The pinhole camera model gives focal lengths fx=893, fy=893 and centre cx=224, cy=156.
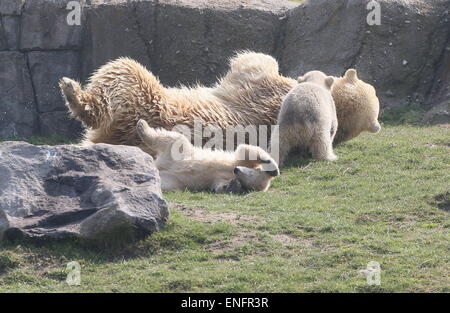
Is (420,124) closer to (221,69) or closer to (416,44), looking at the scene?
(416,44)

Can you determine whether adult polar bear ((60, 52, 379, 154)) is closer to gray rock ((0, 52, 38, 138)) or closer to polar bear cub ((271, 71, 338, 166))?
polar bear cub ((271, 71, 338, 166))

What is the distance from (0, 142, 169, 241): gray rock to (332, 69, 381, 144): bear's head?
368cm

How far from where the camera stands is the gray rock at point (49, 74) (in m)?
12.9

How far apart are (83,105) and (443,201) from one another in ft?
13.1

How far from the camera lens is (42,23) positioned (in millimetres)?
12852

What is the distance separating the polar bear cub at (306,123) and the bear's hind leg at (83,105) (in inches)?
75.6

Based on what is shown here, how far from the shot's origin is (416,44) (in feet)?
42.4

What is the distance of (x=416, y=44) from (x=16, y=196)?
764 cm

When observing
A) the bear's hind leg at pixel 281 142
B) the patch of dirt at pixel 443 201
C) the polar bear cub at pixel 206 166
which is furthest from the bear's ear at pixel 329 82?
the patch of dirt at pixel 443 201

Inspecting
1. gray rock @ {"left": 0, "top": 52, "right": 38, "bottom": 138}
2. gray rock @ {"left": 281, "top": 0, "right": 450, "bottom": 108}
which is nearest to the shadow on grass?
gray rock @ {"left": 0, "top": 52, "right": 38, "bottom": 138}

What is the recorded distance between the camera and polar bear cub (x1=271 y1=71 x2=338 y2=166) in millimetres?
9695

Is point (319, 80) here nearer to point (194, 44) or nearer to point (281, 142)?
point (281, 142)
